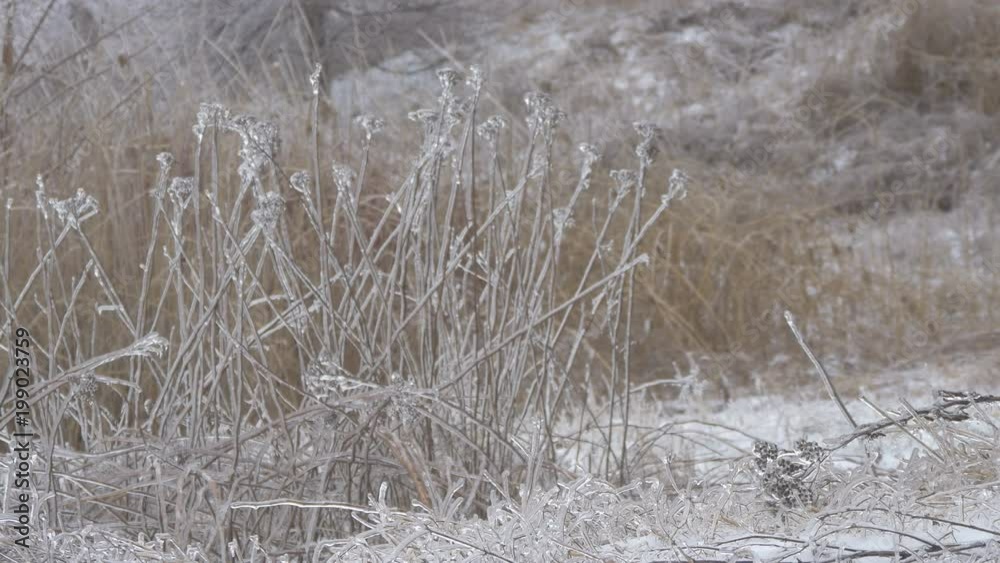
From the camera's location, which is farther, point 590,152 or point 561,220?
point 561,220

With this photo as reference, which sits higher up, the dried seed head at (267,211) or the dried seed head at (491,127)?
the dried seed head at (267,211)

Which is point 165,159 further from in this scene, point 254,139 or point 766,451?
point 766,451

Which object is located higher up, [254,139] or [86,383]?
[254,139]

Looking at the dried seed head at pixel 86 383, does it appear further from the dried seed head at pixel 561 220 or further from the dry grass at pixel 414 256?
the dried seed head at pixel 561 220

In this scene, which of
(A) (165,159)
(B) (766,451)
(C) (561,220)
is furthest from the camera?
(C) (561,220)

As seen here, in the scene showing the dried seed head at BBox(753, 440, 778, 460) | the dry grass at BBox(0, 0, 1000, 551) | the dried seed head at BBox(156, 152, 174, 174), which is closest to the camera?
the dried seed head at BBox(753, 440, 778, 460)

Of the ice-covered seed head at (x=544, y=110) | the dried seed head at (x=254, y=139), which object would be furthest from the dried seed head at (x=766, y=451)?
the dried seed head at (x=254, y=139)

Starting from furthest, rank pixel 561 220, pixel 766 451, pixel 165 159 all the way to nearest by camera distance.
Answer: pixel 561 220 < pixel 165 159 < pixel 766 451

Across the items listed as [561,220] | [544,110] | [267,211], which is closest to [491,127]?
[544,110]

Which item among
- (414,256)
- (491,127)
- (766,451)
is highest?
(491,127)

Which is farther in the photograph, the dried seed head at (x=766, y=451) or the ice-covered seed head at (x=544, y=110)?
the ice-covered seed head at (x=544, y=110)

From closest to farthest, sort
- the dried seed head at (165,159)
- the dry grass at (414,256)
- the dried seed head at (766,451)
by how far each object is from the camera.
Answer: the dried seed head at (766,451), the dried seed head at (165,159), the dry grass at (414,256)

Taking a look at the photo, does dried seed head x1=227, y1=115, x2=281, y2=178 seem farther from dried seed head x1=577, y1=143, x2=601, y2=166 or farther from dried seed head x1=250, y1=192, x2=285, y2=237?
dried seed head x1=577, y1=143, x2=601, y2=166

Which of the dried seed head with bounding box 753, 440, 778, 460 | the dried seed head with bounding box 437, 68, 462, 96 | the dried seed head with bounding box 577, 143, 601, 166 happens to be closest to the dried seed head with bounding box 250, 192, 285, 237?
the dried seed head with bounding box 437, 68, 462, 96
